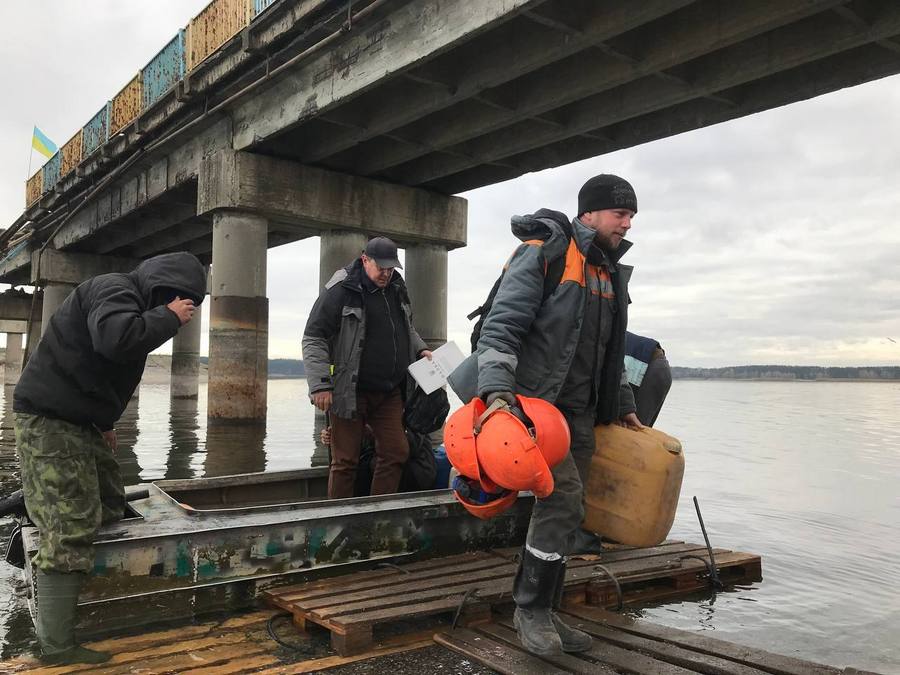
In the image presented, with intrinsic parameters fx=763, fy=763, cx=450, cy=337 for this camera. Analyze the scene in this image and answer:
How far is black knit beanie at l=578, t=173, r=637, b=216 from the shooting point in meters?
3.53

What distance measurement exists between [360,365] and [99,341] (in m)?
2.12

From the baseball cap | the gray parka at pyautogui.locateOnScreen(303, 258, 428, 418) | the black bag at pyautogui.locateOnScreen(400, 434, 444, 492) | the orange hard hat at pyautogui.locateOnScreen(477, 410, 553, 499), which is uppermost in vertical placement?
the baseball cap

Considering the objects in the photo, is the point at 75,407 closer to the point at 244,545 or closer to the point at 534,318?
the point at 244,545

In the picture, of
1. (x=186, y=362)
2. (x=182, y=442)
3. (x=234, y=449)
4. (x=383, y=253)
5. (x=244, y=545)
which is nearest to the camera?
(x=244, y=545)

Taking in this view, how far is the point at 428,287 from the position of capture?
690 inches

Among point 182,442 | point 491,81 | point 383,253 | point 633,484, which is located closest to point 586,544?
point 633,484

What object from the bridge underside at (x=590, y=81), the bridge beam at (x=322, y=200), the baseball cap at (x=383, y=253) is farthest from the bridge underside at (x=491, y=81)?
the baseball cap at (x=383, y=253)

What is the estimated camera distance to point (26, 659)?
10.9ft

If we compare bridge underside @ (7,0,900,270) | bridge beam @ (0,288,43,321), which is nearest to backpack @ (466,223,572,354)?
bridge underside @ (7,0,900,270)

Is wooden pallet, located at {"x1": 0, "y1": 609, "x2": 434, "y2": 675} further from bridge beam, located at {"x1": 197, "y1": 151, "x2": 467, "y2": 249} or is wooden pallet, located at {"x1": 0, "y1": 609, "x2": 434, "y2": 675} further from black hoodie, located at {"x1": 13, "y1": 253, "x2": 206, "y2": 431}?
bridge beam, located at {"x1": 197, "y1": 151, "x2": 467, "y2": 249}

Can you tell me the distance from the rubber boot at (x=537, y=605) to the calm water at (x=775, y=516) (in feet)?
3.88

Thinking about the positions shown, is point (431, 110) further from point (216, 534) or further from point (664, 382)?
point (216, 534)

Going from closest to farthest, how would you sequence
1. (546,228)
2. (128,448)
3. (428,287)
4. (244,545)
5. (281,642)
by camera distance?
(546,228), (281,642), (244,545), (128,448), (428,287)

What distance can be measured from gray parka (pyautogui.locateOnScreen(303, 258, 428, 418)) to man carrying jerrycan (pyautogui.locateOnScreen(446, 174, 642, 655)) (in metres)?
1.68
